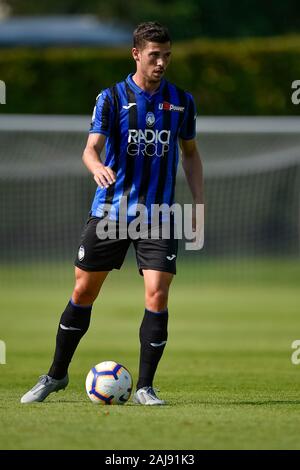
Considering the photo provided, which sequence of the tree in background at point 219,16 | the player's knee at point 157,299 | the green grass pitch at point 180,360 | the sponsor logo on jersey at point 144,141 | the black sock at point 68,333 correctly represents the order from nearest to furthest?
1. the green grass pitch at point 180,360
2. the player's knee at point 157,299
3. the sponsor logo on jersey at point 144,141
4. the black sock at point 68,333
5. the tree in background at point 219,16

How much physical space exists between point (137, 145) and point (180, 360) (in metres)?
4.43

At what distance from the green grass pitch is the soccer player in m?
0.46

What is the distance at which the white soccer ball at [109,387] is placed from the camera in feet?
26.5

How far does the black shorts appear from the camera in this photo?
26.7 feet

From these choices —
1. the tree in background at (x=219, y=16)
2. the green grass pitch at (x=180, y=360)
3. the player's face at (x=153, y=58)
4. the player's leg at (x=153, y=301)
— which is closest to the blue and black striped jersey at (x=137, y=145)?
the player's face at (x=153, y=58)

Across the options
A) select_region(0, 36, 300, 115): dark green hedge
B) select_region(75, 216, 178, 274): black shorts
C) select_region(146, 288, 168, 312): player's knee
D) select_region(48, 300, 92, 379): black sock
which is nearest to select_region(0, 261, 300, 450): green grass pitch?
select_region(48, 300, 92, 379): black sock

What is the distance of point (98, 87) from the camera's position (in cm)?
2503

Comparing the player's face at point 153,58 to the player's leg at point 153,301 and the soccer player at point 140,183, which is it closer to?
the soccer player at point 140,183

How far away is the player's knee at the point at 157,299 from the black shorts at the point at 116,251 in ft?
0.54

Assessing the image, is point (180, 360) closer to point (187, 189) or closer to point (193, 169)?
point (193, 169)

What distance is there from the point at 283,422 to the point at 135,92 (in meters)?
2.54

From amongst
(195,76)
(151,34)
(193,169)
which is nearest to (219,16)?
(195,76)

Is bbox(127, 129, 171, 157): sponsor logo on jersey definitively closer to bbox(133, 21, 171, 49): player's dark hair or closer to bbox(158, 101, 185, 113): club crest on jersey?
bbox(158, 101, 185, 113): club crest on jersey
